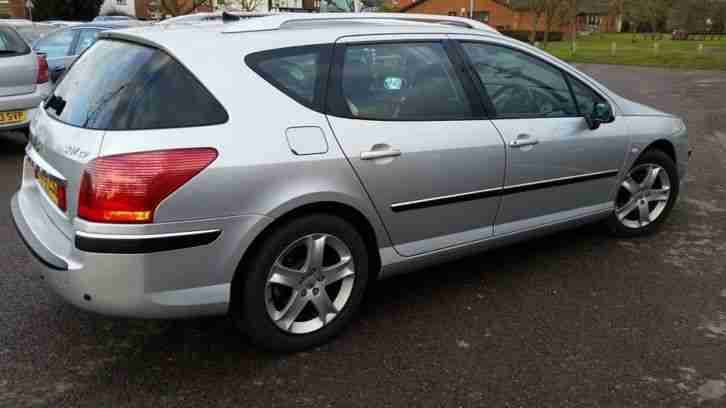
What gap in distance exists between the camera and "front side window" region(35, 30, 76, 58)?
11.0 meters

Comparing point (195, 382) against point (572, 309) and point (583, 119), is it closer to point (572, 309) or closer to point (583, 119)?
point (572, 309)

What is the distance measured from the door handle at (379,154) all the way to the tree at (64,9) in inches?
1554

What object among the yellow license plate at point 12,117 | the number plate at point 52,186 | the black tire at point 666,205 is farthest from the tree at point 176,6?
the number plate at point 52,186

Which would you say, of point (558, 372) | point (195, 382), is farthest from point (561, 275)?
point (195, 382)

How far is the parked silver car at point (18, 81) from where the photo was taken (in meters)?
7.11

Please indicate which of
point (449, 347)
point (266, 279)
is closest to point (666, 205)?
point (449, 347)

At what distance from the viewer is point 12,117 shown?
7.20m

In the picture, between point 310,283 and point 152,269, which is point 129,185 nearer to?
point 152,269

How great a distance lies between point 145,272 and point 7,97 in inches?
223

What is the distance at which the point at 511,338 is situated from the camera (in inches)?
131

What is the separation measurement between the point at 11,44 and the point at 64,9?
34083 mm

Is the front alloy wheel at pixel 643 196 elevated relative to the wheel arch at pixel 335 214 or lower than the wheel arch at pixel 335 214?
lower

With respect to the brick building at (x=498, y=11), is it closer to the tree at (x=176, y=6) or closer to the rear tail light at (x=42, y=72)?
the tree at (x=176, y=6)

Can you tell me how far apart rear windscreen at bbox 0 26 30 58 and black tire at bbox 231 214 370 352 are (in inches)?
234
